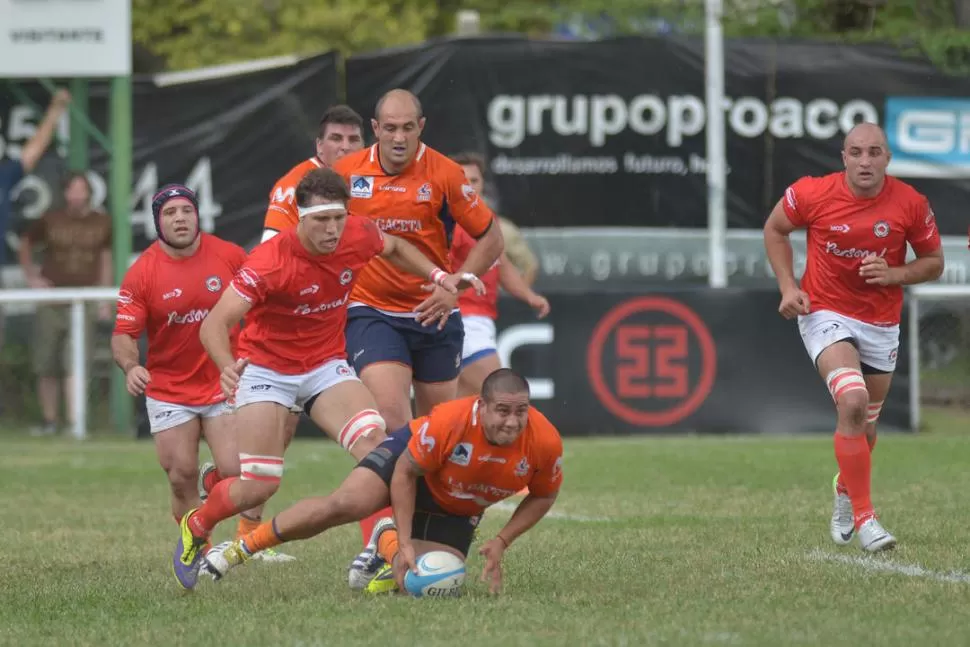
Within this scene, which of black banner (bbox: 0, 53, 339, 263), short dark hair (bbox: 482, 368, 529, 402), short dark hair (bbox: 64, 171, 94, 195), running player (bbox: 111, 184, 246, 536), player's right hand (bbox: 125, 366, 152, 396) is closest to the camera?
short dark hair (bbox: 482, 368, 529, 402)

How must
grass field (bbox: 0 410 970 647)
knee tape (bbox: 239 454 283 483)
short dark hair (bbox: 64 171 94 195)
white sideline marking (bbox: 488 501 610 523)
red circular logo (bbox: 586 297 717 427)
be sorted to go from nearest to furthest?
grass field (bbox: 0 410 970 647) < knee tape (bbox: 239 454 283 483) < white sideline marking (bbox: 488 501 610 523) < red circular logo (bbox: 586 297 717 427) < short dark hair (bbox: 64 171 94 195)

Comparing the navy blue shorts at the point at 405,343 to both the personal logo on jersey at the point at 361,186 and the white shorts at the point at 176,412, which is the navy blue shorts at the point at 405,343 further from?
the white shorts at the point at 176,412

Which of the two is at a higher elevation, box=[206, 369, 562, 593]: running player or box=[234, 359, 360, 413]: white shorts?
box=[234, 359, 360, 413]: white shorts

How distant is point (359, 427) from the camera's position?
8820 millimetres

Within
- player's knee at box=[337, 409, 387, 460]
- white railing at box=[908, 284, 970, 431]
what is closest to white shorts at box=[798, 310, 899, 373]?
player's knee at box=[337, 409, 387, 460]

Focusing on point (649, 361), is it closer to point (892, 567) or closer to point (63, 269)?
point (63, 269)

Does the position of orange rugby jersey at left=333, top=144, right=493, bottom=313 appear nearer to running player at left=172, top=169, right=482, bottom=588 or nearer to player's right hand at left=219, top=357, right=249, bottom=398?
running player at left=172, top=169, right=482, bottom=588

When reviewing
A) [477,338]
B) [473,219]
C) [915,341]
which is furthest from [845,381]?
[915,341]

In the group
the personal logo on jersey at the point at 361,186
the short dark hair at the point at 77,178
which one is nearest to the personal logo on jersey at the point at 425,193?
the personal logo on jersey at the point at 361,186

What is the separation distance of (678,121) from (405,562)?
11424mm

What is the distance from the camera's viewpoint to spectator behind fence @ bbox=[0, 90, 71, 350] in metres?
18.0

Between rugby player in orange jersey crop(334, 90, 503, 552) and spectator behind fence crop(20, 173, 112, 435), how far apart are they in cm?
808

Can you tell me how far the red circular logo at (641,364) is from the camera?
17.0 meters

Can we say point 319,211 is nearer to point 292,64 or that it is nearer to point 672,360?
point 672,360
